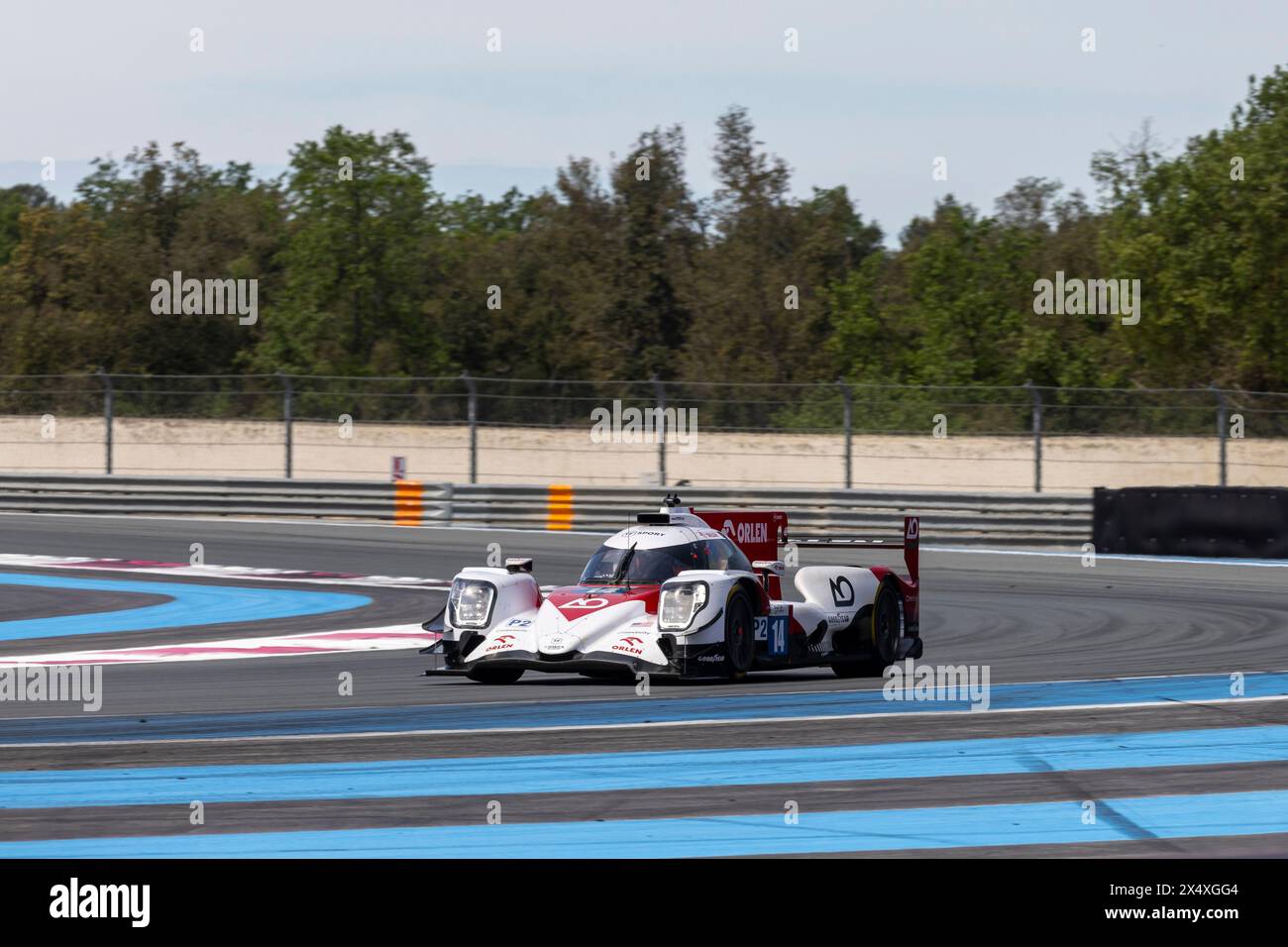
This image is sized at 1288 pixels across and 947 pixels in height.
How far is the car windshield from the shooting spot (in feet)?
38.9

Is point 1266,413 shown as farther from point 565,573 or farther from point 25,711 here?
point 25,711

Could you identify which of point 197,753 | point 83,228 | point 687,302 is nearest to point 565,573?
point 197,753

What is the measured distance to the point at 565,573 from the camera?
20578 mm

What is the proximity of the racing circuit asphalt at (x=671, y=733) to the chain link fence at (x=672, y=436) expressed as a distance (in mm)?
8857

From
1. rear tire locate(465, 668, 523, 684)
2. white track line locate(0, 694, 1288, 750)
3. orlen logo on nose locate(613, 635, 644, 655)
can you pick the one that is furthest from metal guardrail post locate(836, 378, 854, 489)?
white track line locate(0, 694, 1288, 750)

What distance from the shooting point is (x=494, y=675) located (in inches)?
467

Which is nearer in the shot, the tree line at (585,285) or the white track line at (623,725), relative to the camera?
the white track line at (623,725)

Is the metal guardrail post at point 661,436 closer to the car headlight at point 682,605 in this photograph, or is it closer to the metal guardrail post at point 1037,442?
the metal guardrail post at point 1037,442

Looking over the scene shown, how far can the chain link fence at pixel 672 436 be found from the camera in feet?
86.3

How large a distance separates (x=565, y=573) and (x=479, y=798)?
513 inches

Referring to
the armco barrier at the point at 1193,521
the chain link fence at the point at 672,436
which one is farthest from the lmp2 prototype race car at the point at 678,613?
the chain link fence at the point at 672,436

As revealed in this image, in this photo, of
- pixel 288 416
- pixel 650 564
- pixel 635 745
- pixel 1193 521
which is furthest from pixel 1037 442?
pixel 635 745

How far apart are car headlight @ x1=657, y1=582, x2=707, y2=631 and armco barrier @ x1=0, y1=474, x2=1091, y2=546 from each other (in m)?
13.8

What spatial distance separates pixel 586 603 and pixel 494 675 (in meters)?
0.89
